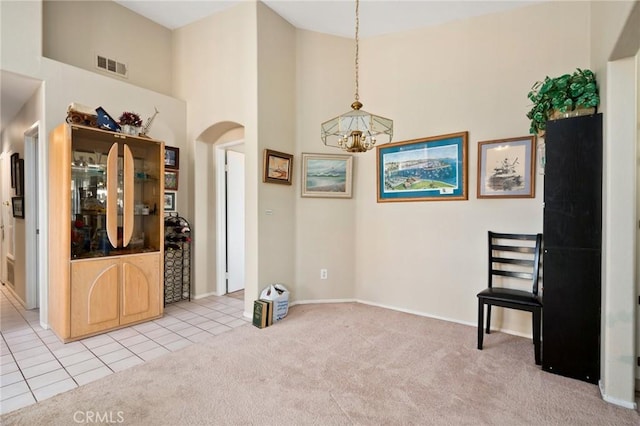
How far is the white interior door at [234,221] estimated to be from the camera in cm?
470

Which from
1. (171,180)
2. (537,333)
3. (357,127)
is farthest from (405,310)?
(171,180)

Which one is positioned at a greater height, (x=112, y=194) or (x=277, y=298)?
(x=112, y=194)

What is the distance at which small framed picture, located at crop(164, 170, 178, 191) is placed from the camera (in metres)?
4.18

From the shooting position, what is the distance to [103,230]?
3.25 m

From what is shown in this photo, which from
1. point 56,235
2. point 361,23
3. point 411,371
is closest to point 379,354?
point 411,371

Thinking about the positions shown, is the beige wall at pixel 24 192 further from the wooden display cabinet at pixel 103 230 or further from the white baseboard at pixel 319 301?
the white baseboard at pixel 319 301

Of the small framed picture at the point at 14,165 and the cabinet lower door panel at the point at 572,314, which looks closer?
the cabinet lower door panel at the point at 572,314

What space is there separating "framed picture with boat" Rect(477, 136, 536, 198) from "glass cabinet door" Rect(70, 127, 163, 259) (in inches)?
145

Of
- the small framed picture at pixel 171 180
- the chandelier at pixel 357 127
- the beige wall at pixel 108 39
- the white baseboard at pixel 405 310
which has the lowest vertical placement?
the white baseboard at pixel 405 310

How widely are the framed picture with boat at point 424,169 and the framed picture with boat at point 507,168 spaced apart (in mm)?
187

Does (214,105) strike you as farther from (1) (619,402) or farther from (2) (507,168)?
(1) (619,402)

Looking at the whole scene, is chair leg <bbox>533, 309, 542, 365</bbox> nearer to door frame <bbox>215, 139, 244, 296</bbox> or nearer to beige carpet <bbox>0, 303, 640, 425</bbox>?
beige carpet <bbox>0, 303, 640, 425</bbox>

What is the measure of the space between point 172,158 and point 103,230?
1376mm

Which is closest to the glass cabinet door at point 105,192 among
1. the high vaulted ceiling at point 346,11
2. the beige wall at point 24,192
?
the beige wall at point 24,192
